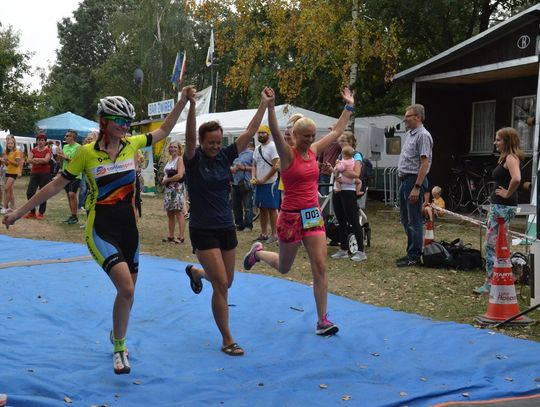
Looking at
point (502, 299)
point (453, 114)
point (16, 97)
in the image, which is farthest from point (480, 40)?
point (16, 97)

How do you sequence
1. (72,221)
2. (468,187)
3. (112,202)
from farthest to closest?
(468,187) < (72,221) < (112,202)

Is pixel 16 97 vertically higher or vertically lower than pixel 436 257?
higher

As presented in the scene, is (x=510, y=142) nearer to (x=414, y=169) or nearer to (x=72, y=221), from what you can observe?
(x=414, y=169)

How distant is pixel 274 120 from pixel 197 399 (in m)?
2.22

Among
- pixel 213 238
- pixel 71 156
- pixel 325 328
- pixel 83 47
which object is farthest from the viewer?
pixel 83 47

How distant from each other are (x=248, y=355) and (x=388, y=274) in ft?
12.9

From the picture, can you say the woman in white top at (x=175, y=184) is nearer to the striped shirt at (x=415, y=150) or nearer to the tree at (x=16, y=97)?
the striped shirt at (x=415, y=150)

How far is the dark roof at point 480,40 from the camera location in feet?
44.3

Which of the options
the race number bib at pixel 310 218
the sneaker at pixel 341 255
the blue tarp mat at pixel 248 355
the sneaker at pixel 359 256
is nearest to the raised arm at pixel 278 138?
the race number bib at pixel 310 218

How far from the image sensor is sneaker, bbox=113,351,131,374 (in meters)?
Answer: 4.39

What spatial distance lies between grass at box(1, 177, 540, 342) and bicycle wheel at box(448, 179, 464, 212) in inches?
124

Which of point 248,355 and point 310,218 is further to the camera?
point 310,218

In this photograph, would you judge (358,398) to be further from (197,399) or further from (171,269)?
(171,269)

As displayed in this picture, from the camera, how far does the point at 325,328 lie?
5.42 m
